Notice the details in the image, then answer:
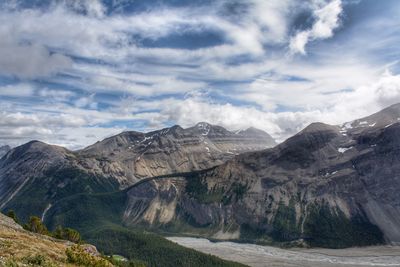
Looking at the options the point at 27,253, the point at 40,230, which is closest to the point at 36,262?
the point at 27,253

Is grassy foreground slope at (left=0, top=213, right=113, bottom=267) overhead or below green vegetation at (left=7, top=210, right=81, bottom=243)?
overhead

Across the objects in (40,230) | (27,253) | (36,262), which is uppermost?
(27,253)

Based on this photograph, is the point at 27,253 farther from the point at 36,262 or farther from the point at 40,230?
the point at 40,230

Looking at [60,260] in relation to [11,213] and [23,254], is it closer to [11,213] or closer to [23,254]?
[23,254]

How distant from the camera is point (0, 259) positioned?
38.8 meters

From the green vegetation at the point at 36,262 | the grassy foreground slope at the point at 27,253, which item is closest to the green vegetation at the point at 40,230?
the grassy foreground slope at the point at 27,253

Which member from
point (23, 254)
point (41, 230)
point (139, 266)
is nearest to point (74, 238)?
point (41, 230)

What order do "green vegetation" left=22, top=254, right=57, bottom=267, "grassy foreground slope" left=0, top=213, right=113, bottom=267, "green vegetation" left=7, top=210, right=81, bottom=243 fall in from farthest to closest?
"green vegetation" left=7, top=210, right=81, bottom=243 → "grassy foreground slope" left=0, top=213, right=113, bottom=267 → "green vegetation" left=22, top=254, right=57, bottom=267

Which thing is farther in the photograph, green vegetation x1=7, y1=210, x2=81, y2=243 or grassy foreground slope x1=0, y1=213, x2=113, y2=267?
green vegetation x1=7, y1=210, x2=81, y2=243

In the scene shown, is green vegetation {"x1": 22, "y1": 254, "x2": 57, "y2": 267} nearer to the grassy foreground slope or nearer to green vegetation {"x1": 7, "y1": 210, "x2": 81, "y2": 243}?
the grassy foreground slope

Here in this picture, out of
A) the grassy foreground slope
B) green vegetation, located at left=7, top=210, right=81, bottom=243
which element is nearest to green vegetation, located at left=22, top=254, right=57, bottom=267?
the grassy foreground slope

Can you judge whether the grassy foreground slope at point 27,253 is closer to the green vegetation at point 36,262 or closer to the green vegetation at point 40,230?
the green vegetation at point 36,262

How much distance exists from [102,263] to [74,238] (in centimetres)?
10870

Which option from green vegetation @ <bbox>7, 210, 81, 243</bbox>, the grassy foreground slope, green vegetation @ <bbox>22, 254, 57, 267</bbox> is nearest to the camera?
green vegetation @ <bbox>22, 254, 57, 267</bbox>
